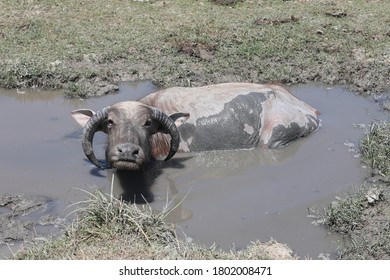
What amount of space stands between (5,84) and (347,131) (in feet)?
15.9

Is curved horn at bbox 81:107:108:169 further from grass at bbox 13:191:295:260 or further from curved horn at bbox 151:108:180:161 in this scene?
grass at bbox 13:191:295:260

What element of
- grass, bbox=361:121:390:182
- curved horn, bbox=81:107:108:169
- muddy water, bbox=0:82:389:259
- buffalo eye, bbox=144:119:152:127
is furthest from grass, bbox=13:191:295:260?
grass, bbox=361:121:390:182

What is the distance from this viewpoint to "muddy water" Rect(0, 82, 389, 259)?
6438mm

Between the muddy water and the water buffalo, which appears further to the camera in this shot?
the water buffalo

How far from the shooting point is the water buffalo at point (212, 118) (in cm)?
772

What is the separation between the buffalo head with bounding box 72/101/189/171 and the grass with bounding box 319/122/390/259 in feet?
6.22

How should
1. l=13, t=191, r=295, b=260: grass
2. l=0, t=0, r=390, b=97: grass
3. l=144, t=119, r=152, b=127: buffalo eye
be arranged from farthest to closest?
l=0, t=0, r=390, b=97: grass → l=144, t=119, r=152, b=127: buffalo eye → l=13, t=191, r=295, b=260: grass

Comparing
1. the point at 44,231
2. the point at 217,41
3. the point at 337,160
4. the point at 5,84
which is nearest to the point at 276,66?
the point at 217,41

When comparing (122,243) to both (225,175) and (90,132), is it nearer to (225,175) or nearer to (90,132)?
(90,132)

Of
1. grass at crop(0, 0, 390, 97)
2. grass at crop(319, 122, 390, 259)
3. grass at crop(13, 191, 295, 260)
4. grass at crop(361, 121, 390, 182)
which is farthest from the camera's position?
grass at crop(0, 0, 390, 97)

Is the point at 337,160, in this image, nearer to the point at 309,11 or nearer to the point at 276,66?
the point at 276,66

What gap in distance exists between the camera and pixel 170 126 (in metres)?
7.72
